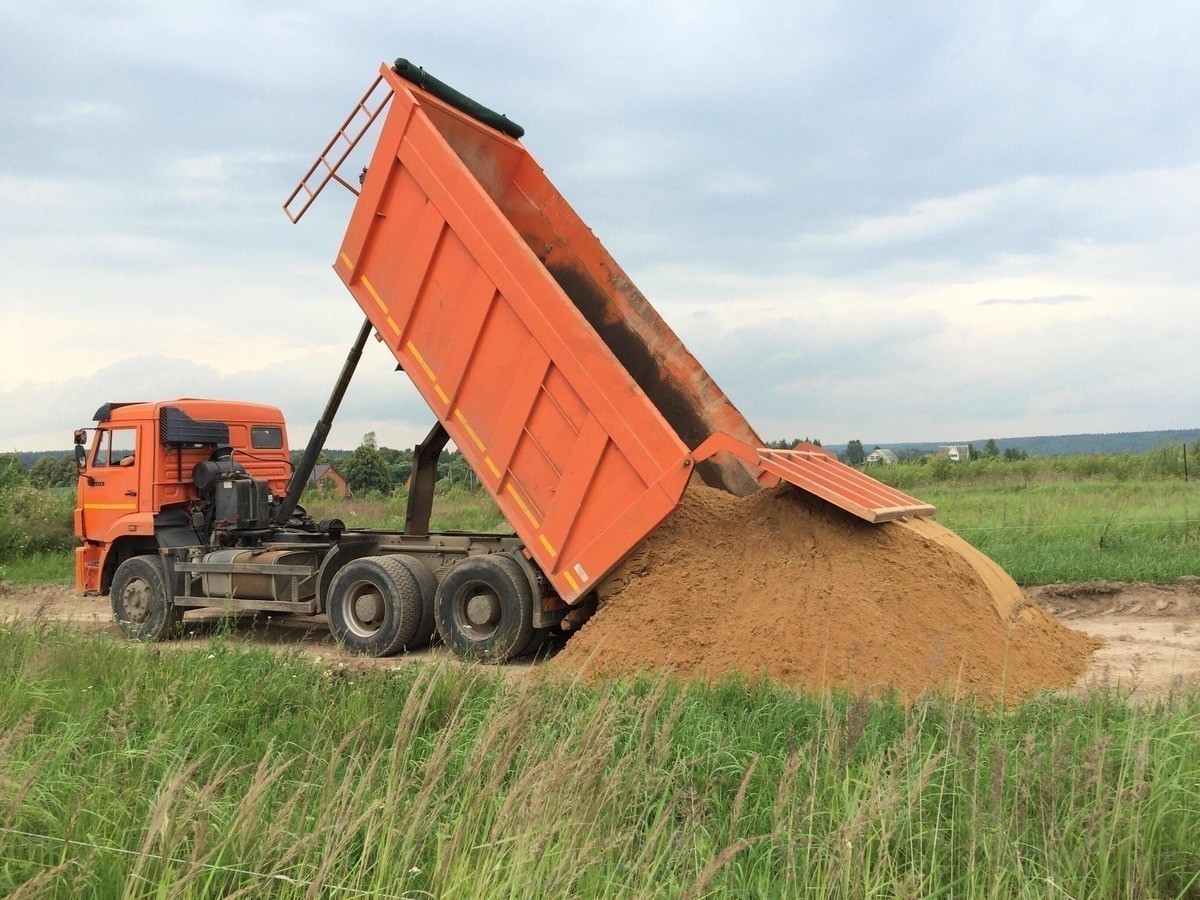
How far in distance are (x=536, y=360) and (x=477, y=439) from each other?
3.00 feet

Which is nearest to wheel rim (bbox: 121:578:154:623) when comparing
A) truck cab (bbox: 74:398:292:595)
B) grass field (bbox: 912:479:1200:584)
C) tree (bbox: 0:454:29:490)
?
truck cab (bbox: 74:398:292:595)

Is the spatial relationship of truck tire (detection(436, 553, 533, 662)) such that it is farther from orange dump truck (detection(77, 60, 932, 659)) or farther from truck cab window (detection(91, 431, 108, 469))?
truck cab window (detection(91, 431, 108, 469))

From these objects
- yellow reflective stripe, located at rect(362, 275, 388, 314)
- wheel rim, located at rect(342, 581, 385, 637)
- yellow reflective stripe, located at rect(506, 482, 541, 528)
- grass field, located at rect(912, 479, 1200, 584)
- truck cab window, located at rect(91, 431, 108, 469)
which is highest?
yellow reflective stripe, located at rect(362, 275, 388, 314)

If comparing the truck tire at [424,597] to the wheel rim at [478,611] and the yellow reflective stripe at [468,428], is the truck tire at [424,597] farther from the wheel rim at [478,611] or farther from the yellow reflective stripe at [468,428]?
the yellow reflective stripe at [468,428]

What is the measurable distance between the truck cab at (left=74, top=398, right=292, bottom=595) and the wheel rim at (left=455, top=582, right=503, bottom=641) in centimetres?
349

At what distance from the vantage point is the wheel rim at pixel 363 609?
28.1 feet

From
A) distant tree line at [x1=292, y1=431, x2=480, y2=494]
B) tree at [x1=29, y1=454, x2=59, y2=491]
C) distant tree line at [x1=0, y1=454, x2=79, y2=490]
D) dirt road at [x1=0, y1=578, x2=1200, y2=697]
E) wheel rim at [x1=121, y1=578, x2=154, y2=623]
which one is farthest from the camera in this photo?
distant tree line at [x1=292, y1=431, x2=480, y2=494]

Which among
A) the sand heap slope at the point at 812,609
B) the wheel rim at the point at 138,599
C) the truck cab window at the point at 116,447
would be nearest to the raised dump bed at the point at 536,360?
the sand heap slope at the point at 812,609

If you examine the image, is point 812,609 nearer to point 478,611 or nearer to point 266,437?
point 478,611

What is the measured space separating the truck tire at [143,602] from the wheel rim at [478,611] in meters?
3.58

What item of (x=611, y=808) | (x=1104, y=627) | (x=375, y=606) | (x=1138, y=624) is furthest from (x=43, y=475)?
(x=611, y=808)

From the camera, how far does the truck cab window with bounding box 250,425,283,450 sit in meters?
11.1

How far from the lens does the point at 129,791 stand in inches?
146

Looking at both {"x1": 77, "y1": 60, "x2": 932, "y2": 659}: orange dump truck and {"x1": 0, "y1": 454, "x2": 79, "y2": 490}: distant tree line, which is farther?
{"x1": 0, "y1": 454, "x2": 79, "y2": 490}: distant tree line
